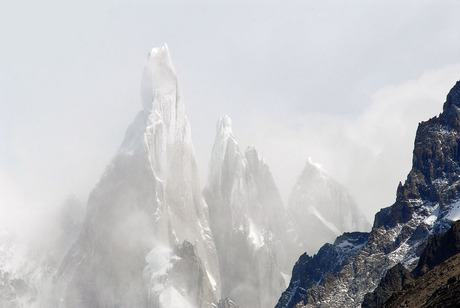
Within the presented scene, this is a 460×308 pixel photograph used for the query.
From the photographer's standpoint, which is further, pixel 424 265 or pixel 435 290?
pixel 424 265

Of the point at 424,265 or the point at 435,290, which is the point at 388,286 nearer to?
the point at 424,265

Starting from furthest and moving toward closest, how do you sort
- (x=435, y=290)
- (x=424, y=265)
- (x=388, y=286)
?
(x=388, y=286)
(x=424, y=265)
(x=435, y=290)

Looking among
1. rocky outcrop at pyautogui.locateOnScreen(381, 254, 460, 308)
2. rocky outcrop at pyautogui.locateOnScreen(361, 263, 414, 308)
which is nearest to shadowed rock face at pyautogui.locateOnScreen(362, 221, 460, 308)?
rocky outcrop at pyautogui.locateOnScreen(361, 263, 414, 308)

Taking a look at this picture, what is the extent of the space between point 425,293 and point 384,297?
36560 millimetres

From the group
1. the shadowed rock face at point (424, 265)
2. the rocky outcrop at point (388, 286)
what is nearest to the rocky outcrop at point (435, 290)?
the shadowed rock face at point (424, 265)

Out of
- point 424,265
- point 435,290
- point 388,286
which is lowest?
point 435,290

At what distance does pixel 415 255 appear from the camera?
191m

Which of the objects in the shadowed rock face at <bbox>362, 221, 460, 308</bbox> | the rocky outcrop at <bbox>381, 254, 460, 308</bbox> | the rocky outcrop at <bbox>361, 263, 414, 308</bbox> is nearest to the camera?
the rocky outcrop at <bbox>381, 254, 460, 308</bbox>

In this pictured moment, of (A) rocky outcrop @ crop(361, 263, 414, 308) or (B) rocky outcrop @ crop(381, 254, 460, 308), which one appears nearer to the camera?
(B) rocky outcrop @ crop(381, 254, 460, 308)

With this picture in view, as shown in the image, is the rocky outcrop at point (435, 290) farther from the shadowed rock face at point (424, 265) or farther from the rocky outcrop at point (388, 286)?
the rocky outcrop at point (388, 286)

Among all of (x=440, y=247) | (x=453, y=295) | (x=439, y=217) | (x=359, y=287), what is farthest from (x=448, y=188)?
(x=453, y=295)

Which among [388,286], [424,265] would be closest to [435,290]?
[424,265]

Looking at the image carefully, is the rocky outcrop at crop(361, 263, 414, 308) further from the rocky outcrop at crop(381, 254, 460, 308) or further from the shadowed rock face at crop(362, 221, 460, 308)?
the rocky outcrop at crop(381, 254, 460, 308)

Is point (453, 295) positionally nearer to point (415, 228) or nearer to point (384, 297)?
point (384, 297)
